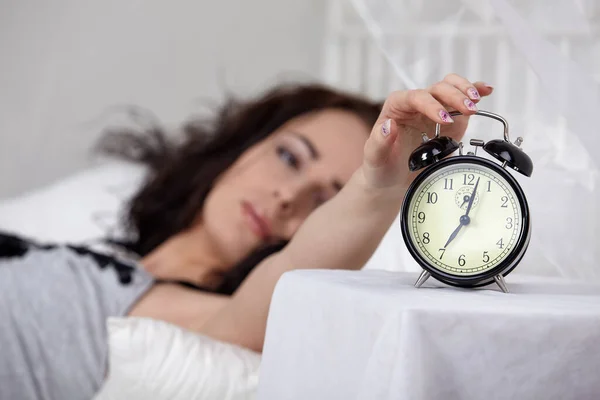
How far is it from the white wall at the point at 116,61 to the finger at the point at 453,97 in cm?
213

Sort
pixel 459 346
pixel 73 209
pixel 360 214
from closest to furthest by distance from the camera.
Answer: pixel 459 346 → pixel 360 214 → pixel 73 209

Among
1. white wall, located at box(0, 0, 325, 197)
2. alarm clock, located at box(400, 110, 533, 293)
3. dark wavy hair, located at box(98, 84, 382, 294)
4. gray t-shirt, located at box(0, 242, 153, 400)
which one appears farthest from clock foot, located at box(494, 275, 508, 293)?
white wall, located at box(0, 0, 325, 197)

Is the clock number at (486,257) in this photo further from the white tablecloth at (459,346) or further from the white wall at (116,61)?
the white wall at (116,61)

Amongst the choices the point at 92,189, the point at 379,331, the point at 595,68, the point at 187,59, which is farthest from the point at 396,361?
the point at 187,59

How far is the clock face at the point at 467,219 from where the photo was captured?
0.81 meters

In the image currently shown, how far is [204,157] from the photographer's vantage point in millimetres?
2213

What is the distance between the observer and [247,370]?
43.6 inches

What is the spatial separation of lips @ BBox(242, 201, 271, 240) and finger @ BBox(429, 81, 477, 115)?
0.87 m

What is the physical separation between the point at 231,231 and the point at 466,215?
102cm

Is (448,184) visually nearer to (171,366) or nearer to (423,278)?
(423,278)

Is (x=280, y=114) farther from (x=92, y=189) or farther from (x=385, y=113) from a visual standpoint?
(x=385, y=113)

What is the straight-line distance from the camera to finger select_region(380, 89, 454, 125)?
2.70 ft

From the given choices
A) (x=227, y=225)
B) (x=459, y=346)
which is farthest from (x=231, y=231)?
(x=459, y=346)

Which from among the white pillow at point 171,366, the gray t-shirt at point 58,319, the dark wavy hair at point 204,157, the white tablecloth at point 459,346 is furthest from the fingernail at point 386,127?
the dark wavy hair at point 204,157
